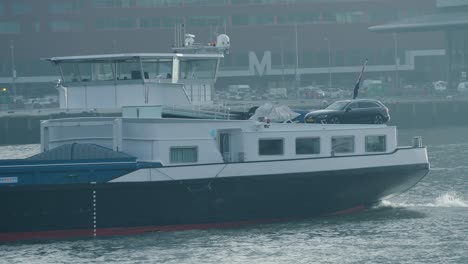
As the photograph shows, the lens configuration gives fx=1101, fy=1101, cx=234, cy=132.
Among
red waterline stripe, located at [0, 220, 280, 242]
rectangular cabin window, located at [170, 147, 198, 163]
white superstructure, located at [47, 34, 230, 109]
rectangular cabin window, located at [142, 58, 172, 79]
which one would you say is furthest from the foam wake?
rectangular cabin window, located at [142, 58, 172, 79]

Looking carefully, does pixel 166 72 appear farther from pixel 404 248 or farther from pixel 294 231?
pixel 404 248

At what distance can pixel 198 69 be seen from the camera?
37.8m

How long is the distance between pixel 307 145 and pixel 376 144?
2773 mm

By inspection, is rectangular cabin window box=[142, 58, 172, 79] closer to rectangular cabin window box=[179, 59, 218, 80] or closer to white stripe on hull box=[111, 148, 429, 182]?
rectangular cabin window box=[179, 59, 218, 80]

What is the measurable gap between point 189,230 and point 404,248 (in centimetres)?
681

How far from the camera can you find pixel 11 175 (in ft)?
107

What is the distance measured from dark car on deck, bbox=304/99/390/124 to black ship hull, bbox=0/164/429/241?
4064mm

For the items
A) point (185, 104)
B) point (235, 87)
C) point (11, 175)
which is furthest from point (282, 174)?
point (235, 87)

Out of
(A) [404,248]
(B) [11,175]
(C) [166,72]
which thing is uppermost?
(C) [166,72]

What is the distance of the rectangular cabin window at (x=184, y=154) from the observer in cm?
3453

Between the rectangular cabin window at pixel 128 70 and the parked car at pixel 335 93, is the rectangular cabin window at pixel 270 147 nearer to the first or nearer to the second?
the rectangular cabin window at pixel 128 70

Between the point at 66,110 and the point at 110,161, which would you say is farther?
the point at 66,110

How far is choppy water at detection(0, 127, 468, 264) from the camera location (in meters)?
31.3

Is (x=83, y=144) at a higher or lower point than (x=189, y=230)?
higher
